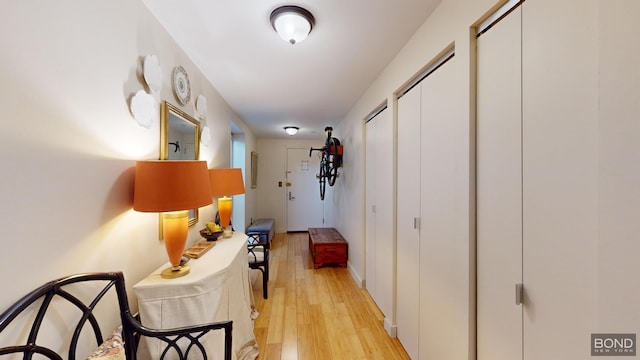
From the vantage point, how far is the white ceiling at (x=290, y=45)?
1.44 m

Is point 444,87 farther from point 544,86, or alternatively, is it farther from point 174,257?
point 174,257

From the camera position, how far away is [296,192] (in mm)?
6164

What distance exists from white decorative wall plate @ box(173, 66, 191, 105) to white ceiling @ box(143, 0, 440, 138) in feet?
0.70

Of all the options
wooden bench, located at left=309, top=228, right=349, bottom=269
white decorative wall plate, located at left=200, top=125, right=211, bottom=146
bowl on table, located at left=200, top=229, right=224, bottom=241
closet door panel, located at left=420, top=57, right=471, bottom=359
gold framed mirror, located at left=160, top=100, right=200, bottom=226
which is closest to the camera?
closet door panel, located at left=420, top=57, right=471, bottom=359

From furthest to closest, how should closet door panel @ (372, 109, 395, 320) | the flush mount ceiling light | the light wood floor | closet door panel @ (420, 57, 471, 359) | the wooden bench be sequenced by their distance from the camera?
the wooden bench, closet door panel @ (372, 109, 395, 320), the light wood floor, the flush mount ceiling light, closet door panel @ (420, 57, 471, 359)

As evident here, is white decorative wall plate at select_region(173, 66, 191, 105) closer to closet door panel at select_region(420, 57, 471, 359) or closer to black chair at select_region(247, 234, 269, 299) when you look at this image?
black chair at select_region(247, 234, 269, 299)

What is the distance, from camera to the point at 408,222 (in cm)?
191

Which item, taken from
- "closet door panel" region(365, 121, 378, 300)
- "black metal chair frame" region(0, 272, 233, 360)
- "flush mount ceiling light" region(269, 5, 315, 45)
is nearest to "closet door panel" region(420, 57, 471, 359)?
"flush mount ceiling light" region(269, 5, 315, 45)

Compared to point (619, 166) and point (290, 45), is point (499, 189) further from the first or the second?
point (290, 45)

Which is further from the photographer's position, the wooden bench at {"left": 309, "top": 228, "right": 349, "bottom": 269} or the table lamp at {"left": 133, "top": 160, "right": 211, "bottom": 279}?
the wooden bench at {"left": 309, "top": 228, "right": 349, "bottom": 269}

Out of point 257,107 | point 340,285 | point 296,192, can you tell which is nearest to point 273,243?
point 296,192

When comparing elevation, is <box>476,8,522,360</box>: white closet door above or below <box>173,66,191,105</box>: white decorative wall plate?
below

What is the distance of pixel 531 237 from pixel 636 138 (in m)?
0.46

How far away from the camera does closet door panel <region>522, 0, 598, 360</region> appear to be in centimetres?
73
